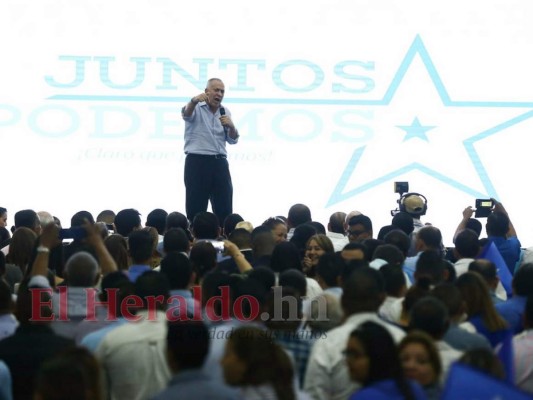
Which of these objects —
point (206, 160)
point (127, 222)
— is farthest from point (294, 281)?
point (206, 160)

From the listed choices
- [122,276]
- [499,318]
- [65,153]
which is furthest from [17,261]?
[65,153]

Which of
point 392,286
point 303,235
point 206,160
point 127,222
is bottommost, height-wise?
point 392,286

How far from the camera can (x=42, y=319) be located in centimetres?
421

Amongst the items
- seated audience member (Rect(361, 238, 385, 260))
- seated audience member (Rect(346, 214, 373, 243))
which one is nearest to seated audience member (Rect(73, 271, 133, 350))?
seated audience member (Rect(361, 238, 385, 260))

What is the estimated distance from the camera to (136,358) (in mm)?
4199

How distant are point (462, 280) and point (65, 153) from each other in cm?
604

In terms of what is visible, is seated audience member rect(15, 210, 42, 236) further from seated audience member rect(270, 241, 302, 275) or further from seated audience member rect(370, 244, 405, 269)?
seated audience member rect(370, 244, 405, 269)

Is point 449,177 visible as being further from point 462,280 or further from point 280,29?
point 462,280

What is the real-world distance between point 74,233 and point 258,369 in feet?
10.4

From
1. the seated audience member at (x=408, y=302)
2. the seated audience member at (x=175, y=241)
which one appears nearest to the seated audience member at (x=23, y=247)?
the seated audience member at (x=175, y=241)

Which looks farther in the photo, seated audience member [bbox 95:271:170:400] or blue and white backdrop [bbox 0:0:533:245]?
blue and white backdrop [bbox 0:0:533:245]

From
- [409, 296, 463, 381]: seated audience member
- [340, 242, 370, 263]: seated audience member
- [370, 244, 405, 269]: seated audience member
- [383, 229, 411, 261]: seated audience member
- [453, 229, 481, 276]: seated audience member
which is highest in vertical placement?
[383, 229, 411, 261]: seated audience member

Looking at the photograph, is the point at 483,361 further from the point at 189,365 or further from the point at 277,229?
the point at 277,229

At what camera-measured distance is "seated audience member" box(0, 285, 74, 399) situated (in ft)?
13.4
